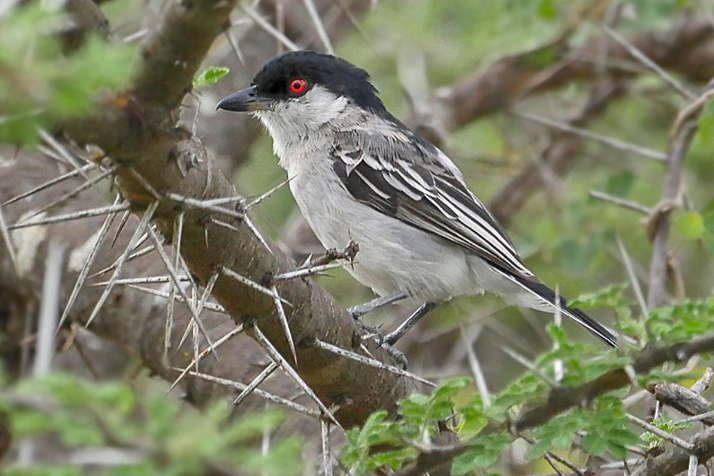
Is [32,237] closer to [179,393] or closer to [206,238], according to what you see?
[179,393]

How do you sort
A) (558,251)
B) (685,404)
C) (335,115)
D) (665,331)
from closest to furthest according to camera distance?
1. (665,331)
2. (685,404)
3. (335,115)
4. (558,251)

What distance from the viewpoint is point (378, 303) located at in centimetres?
423

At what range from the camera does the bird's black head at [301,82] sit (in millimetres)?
4715

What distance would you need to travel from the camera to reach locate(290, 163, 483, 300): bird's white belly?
4.32 metres

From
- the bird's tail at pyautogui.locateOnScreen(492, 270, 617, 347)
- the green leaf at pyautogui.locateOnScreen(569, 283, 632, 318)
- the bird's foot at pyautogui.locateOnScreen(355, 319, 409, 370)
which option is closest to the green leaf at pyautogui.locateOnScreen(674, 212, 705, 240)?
the bird's tail at pyautogui.locateOnScreen(492, 270, 617, 347)

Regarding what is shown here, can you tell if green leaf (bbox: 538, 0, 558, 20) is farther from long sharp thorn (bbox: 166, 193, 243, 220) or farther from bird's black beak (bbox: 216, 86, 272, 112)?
long sharp thorn (bbox: 166, 193, 243, 220)

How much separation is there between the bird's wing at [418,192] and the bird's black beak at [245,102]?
17.6 inches

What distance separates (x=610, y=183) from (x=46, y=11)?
479 centimetres

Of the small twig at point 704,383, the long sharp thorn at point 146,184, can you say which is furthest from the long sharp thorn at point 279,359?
the small twig at point 704,383

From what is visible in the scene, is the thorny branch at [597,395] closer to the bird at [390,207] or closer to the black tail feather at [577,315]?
the black tail feather at [577,315]

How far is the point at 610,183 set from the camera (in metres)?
5.50

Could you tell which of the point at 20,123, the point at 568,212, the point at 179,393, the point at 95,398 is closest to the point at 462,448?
the point at 95,398

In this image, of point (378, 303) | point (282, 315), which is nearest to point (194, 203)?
point (282, 315)

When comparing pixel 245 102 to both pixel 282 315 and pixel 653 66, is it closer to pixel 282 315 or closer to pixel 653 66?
pixel 653 66
